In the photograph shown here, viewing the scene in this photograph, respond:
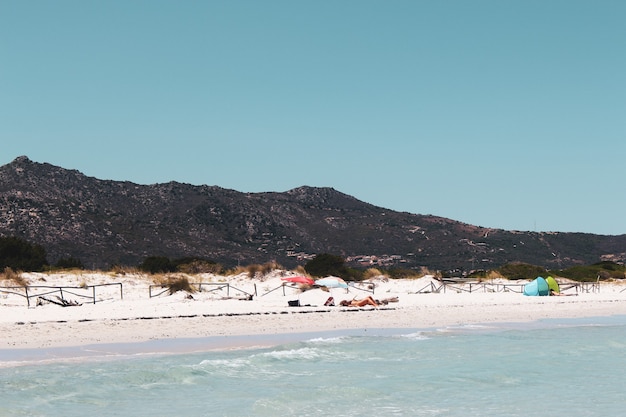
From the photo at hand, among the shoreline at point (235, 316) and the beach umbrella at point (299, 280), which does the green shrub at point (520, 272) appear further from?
the beach umbrella at point (299, 280)

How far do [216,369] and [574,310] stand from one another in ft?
76.2

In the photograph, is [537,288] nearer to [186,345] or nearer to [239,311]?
[239,311]

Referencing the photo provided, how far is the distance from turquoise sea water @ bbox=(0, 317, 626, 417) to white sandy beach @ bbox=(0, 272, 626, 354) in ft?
11.5

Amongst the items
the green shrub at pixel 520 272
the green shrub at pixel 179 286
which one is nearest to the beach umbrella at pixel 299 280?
the green shrub at pixel 179 286

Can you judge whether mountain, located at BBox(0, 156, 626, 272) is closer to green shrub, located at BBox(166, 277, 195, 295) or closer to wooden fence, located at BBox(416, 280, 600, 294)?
wooden fence, located at BBox(416, 280, 600, 294)

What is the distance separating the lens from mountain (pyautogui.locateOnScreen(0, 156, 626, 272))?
86312mm

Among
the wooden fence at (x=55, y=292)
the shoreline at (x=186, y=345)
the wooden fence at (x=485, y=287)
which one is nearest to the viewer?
the shoreline at (x=186, y=345)

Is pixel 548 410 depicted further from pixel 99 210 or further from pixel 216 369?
pixel 99 210

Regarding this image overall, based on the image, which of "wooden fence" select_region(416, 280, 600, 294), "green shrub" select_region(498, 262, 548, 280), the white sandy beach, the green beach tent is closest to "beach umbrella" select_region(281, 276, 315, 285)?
the white sandy beach

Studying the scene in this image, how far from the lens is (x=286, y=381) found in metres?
16.7

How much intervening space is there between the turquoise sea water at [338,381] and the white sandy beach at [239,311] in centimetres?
350

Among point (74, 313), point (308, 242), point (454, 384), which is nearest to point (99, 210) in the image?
point (308, 242)

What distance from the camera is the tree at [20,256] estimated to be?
131 ft

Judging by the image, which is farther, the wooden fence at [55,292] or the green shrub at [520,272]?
the green shrub at [520,272]
